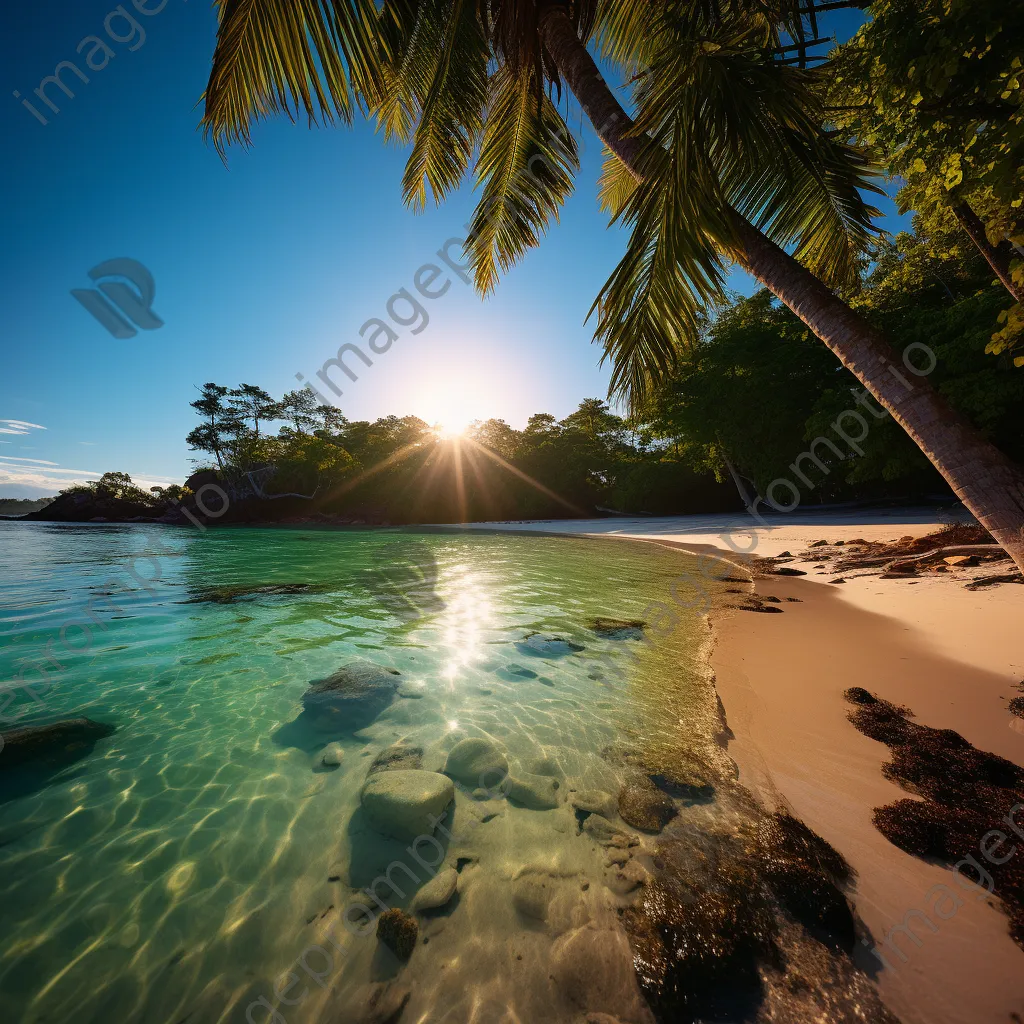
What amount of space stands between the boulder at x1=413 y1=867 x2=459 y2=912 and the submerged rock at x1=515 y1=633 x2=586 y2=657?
300 cm

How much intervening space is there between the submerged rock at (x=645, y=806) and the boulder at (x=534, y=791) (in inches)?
17.6

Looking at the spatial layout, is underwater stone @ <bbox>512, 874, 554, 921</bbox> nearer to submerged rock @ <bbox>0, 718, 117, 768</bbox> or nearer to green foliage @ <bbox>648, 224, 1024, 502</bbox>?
submerged rock @ <bbox>0, 718, 117, 768</bbox>

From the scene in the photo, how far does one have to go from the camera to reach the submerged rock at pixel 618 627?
5734 mm

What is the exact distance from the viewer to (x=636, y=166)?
368cm

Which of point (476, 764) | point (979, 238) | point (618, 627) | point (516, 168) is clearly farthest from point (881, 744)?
point (516, 168)

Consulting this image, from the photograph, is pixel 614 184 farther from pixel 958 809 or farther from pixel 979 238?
pixel 958 809

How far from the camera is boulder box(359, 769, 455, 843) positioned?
2.42 meters

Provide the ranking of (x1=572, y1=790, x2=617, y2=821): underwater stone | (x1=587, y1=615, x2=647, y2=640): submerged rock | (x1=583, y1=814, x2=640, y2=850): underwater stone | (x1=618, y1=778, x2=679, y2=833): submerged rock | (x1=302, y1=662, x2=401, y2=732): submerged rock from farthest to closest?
(x1=587, y1=615, x2=647, y2=640): submerged rock, (x1=302, y1=662, x2=401, y2=732): submerged rock, (x1=572, y1=790, x2=617, y2=821): underwater stone, (x1=618, y1=778, x2=679, y2=833): submerged rock, (x1=583, y1=814, x2=640, y2=850): underwater stone

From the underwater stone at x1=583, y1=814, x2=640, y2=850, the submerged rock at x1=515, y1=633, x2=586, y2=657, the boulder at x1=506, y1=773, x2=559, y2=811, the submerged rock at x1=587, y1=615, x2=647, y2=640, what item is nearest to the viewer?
the underwater stone at x1=583, y1=814, x2=640, y2=850

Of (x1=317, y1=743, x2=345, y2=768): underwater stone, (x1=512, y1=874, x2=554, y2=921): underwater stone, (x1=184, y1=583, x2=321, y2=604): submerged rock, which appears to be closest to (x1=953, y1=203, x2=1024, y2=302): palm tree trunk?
(x1=512, y1=874, x2=554, y2=921): underwater stone

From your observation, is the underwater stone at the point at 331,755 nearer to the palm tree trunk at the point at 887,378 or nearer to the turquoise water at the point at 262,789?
the turquoise water at the point at 262,789

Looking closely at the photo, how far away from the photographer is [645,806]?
253 cm

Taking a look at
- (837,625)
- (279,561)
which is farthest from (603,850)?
(279,561)

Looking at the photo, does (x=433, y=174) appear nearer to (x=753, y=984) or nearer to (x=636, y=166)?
(x=636, y=166)
